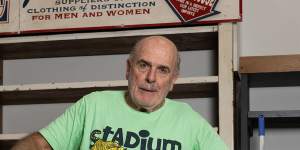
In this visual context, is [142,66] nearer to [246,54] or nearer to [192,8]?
[192,8]

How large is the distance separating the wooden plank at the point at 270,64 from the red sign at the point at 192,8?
0.22 metres

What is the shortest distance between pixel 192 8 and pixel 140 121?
0.66 metres

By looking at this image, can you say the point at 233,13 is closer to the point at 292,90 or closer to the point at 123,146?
the point at 292,90

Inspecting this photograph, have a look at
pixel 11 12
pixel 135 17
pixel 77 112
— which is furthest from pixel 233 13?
pixel 11 12

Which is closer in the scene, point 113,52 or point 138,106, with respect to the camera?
point 138,106

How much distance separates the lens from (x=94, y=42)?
204 cm

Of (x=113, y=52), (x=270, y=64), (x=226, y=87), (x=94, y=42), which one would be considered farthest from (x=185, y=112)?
(x=113, y=52)

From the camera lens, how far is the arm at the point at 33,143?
1.33 m

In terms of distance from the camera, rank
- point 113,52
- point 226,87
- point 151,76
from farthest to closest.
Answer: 1. point 113,52
2. point 226,87
3. point 151,76

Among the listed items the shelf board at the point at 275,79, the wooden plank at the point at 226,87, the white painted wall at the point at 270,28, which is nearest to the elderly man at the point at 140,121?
the wooden plank at the point at 226,87

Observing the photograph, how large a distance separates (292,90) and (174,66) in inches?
35.9

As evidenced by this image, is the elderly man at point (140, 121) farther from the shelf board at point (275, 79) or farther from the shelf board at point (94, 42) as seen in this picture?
the shelf board at point (275, 79)

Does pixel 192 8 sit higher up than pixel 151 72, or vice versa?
pixel 192 8

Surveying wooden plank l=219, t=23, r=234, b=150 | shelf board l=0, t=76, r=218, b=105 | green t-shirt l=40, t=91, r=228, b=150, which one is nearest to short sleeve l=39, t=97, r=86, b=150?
green t-shirt l=40, t=91, r=228, b=150
